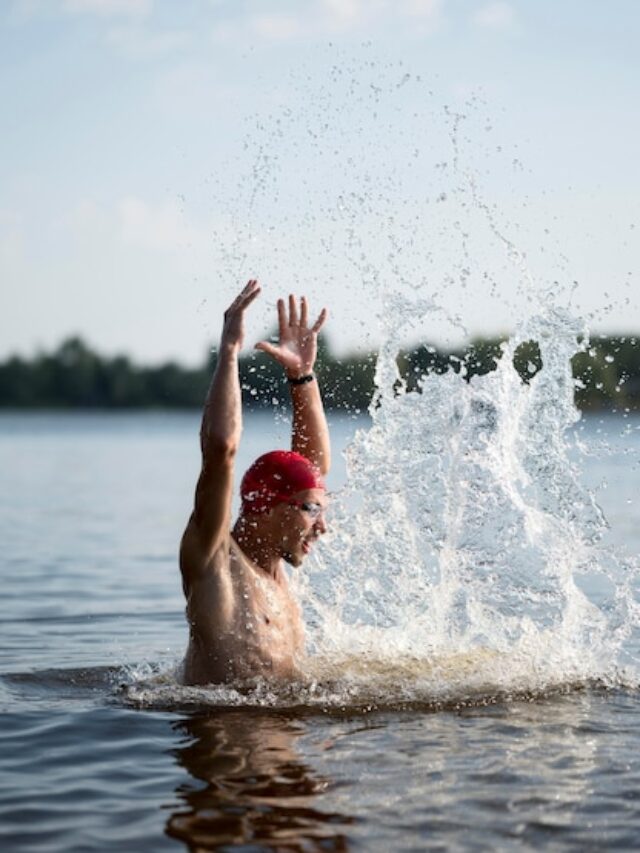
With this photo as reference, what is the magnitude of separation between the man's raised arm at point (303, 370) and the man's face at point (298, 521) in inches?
24.9

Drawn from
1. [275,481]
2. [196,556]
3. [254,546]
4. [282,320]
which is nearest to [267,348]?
[282,320]

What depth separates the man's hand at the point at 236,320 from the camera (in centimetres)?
689

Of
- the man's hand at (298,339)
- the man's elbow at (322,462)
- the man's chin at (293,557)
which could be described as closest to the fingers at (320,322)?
the man's hand at (298,339)

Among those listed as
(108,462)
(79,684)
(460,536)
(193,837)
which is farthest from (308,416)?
(108,462)

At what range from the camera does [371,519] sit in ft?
31.5

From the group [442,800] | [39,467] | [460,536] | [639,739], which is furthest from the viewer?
[39,467]

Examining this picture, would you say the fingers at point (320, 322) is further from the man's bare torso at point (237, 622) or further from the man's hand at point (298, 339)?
the man's bare torso at point (237, 622)

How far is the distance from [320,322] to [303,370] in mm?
305

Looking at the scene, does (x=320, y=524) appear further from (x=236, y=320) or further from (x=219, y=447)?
(x=236, y=320)

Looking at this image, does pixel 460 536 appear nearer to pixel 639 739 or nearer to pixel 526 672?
pixel 526 672

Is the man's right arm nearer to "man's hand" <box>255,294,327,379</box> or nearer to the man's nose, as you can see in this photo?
the man's nose

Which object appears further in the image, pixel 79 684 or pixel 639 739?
pixel 79 684

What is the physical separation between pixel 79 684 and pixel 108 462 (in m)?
39.7

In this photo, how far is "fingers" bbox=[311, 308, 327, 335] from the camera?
8.30m
